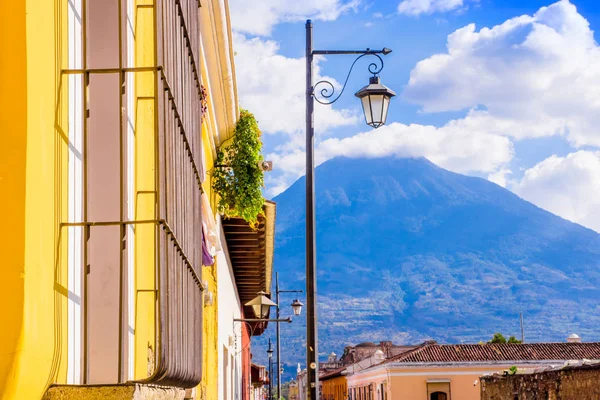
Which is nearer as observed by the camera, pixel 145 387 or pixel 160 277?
pixel 145 387

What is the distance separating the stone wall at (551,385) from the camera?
20.3 metres

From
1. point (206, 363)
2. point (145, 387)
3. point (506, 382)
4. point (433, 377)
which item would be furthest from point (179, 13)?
point (433, 377)

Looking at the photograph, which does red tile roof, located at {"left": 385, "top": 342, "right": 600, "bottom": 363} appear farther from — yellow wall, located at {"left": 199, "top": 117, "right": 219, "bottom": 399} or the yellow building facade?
the yellow building facade

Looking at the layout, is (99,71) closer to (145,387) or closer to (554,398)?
(145,387)

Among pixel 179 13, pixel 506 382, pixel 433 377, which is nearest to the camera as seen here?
pixel 179 13

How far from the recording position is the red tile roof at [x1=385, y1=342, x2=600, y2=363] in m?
54.2

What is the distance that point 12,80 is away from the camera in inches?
116

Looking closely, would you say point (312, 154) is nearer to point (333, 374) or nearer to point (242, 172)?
point (242, 172)

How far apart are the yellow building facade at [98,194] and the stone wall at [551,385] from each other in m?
15.9

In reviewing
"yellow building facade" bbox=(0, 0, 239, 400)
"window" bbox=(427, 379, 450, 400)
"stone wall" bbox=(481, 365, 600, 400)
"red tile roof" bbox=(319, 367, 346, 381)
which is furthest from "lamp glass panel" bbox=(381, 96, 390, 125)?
"red tile roof" bbox=(319, 367, 346, 381)

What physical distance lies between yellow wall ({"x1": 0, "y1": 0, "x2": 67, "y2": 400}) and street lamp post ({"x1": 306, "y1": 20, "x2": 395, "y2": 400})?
18.4 ft

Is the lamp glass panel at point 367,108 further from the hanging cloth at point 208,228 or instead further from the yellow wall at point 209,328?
the hanging cloth at point 208,228

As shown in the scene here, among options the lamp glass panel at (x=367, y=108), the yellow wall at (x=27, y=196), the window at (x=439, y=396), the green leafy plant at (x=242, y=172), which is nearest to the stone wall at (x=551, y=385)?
the green leafy plant at (x=242, y=172)

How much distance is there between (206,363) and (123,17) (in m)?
6.41
